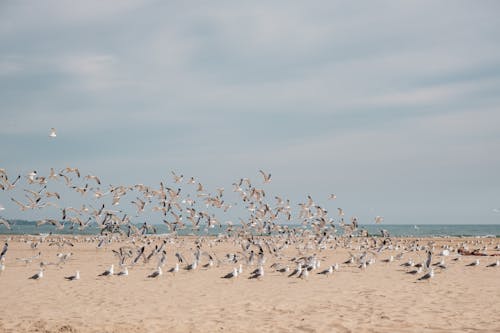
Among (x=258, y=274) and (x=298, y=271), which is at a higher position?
(x=298, y=271)

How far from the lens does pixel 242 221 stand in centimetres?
3338

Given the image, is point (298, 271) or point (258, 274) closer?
point (258, 274)

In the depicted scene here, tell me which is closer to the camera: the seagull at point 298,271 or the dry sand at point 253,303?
the dry sand at point 253,303

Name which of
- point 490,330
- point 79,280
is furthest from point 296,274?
point 490,330

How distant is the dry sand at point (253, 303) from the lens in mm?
12258

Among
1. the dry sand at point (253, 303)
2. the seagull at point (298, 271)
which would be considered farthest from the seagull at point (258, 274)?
the seagull at point (298, 271)

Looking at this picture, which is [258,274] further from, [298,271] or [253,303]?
[253,303]

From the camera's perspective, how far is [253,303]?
50.3ft

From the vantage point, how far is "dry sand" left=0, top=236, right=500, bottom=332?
12.3m

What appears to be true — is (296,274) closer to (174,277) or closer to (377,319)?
(174,277)

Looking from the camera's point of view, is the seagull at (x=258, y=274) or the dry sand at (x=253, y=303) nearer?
the dry sand at (x=253, y=303)

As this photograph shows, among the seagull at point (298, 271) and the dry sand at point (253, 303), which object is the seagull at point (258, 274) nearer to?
the dry sand at point (253, 303)

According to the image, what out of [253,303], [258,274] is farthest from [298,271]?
[253,303]

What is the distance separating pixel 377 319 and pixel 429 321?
1260 millimetres
